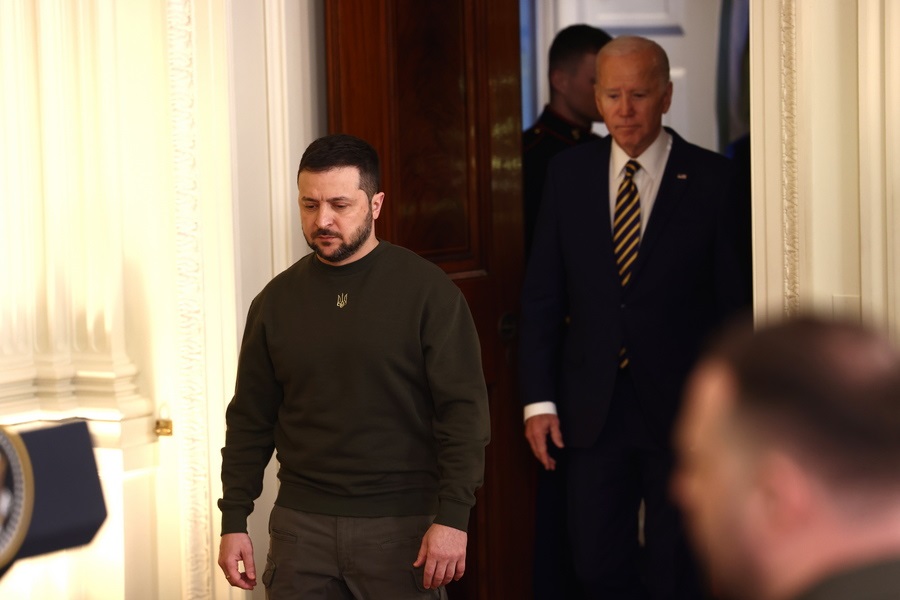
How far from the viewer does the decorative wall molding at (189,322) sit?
3.17 metres

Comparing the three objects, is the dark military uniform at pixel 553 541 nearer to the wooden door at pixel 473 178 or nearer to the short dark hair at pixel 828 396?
the wooden door at pixel 473 178

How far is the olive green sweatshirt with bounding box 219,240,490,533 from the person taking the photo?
2609mm

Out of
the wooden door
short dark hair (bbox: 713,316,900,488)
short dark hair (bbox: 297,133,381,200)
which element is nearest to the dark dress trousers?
the wooden door

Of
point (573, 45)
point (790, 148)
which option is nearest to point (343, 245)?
point (790, 148)

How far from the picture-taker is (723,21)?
5.50m

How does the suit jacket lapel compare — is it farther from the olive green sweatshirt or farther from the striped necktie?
the olive green sweatshirt

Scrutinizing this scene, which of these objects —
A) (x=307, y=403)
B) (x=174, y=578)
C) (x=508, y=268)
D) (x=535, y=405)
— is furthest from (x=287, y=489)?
(x=508, y=268)

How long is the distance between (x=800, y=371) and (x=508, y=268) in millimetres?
3028

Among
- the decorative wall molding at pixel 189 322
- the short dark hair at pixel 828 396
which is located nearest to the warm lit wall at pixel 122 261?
the decorative wall molding at pixel 189 322

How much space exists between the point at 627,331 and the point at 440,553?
49.1 inches

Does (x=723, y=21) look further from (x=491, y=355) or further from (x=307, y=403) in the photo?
(x=307, y=403)

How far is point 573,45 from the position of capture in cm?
490

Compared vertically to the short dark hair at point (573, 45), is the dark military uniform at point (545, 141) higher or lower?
lower

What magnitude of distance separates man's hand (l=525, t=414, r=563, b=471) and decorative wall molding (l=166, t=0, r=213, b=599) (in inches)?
41.0
